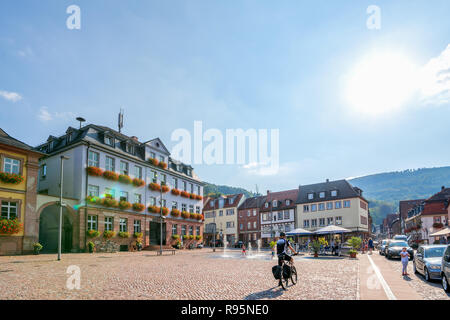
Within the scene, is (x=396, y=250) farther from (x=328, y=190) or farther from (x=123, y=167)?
(x=328, y=190)

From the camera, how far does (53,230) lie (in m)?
32.8

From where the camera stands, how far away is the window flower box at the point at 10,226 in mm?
23763

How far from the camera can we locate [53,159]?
113ft

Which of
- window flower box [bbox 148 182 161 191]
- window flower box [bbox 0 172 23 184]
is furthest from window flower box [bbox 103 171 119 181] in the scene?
window flower box [bbox 0 172 23 184]

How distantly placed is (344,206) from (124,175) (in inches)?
1584

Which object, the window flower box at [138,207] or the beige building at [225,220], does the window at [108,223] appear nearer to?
the window flower box at [138,207]

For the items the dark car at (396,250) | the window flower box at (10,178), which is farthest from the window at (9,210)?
the dark car at (396,250)

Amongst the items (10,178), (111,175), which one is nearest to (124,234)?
(111,175)

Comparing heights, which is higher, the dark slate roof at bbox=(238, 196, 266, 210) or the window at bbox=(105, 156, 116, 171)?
the window at bbox=(105, 156, 116, 171)

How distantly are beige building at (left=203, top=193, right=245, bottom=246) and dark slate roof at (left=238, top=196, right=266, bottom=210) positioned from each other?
3.77 feet

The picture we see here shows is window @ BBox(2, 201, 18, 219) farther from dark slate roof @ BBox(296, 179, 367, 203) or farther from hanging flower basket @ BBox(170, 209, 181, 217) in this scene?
dark slate roof @ BBox(296, 179, 367, 203)

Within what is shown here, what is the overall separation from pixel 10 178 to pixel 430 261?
27.0m

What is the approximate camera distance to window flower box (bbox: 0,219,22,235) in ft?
78.0

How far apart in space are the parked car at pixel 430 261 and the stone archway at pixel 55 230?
89.3 ft
